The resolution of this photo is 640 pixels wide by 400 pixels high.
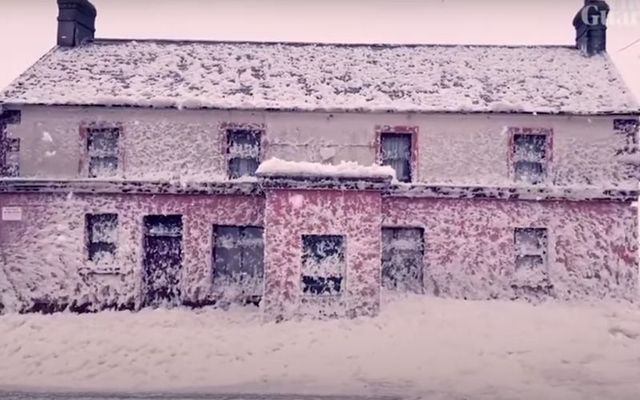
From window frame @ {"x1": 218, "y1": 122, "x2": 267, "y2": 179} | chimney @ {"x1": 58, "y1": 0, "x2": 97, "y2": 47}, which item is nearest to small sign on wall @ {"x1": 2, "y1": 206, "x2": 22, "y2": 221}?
window frame @ {"x1": 218, "y1": 122, "x2": 267, "y2": 179}

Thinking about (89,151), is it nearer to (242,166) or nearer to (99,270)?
(99,270)

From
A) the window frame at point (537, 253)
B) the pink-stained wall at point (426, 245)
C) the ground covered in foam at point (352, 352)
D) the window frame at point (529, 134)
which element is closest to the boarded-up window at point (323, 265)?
the ground covered in foam at point (352, 352)

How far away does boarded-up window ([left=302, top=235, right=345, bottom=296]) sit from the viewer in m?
13.7

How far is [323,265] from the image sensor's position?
13781 millimetres

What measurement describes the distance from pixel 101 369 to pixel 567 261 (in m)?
12.1

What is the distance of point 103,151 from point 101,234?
7.95ft

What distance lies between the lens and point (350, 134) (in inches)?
645

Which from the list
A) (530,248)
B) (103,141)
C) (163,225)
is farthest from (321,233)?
(103,141)

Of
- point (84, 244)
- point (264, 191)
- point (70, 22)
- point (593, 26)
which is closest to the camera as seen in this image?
point (264, 191)

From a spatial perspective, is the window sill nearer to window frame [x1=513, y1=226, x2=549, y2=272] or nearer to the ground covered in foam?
the ground covered in foam

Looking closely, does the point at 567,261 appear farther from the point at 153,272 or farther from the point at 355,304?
the point at 153,272

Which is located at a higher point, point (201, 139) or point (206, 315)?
point (201, 139)

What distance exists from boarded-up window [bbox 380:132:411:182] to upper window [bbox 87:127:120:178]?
7748 mm

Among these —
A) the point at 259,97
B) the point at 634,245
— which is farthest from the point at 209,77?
the point at 634,245
